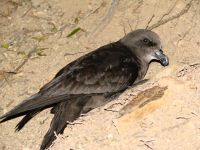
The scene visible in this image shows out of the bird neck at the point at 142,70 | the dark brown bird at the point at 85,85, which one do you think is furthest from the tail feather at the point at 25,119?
the bird neck at the point at 142,70

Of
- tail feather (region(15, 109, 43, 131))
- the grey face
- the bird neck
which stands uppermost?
the grey face

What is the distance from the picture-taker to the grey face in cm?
581

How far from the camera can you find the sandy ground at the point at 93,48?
167 inches

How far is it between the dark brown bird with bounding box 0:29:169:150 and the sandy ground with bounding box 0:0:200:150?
261 mm

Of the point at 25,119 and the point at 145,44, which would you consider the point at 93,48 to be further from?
the point at 25,119

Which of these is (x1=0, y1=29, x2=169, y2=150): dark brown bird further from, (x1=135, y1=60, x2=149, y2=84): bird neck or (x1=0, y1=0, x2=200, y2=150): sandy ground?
(x1=0, y1=0, x2=200, y2=150): sandy ground

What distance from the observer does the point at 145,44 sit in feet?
19.3

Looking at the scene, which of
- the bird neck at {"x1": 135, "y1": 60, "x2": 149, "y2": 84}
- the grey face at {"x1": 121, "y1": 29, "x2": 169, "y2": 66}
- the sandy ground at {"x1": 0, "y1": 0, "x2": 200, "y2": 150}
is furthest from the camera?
the grey face at {"x1": 121, "y1": 29, "x2": 169, "y2": 66}

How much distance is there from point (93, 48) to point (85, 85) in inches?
45.5

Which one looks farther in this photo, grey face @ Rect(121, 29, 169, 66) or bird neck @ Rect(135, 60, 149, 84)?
grey face @ Rect(121, 29, 169, 66)

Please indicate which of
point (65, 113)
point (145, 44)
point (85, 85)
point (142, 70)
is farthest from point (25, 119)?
point (145, 44)

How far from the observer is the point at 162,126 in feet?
13.8

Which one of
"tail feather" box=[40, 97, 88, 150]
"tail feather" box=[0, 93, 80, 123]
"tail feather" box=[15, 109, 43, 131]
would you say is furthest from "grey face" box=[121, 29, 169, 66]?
"tail feather" box=[15, 109, 43, 131]

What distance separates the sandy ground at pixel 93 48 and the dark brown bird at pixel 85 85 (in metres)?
0.26
